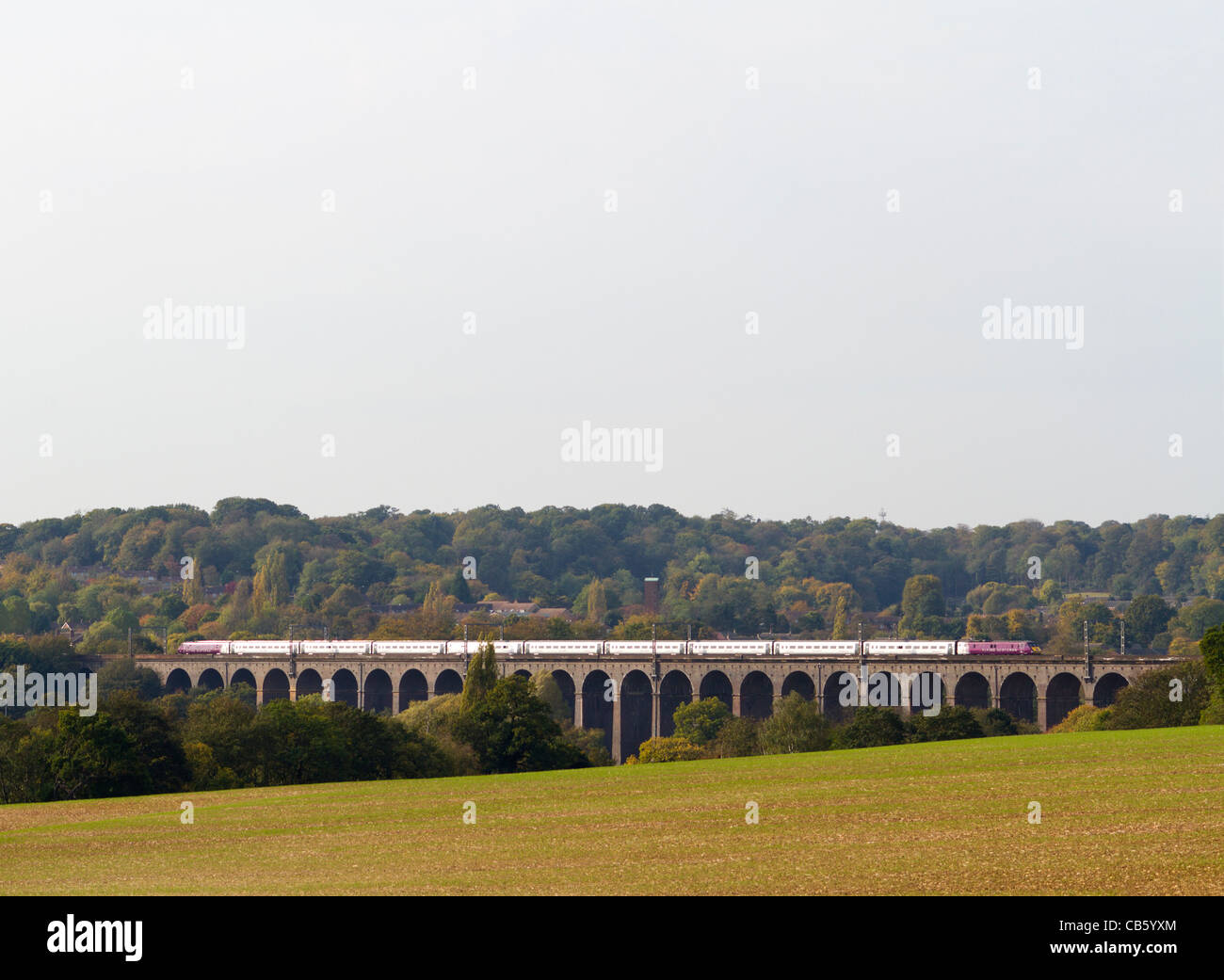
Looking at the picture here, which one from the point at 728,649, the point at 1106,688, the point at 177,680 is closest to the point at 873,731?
the point at 1106,688

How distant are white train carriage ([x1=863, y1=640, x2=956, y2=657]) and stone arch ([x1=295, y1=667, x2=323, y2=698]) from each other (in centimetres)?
5601

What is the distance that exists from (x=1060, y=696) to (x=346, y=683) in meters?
68.9

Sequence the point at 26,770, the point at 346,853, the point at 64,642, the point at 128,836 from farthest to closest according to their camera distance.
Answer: the point at 64,642 < the point at 26,770 < the point at 128,836 < the point at 346,853

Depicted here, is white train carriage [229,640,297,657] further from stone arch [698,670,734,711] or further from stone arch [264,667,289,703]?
stone arch [698,670,734,711]

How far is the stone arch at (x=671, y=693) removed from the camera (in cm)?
12412

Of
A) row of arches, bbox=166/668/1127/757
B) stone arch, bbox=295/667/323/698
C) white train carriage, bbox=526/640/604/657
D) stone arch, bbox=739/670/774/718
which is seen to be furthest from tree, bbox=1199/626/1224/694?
stone arch, bbox=295/667/323/698

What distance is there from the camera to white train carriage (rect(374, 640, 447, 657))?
13775cm

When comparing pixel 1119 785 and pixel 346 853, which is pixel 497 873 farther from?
pixel 1119 785

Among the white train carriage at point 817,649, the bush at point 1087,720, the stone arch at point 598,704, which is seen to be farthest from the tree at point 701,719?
the bush at point 1087,720
